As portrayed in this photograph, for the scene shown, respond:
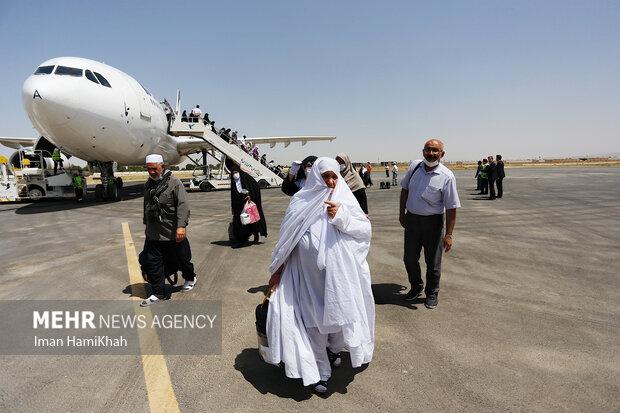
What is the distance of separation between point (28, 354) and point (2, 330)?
0.85 m

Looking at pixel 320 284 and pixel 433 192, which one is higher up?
pixel 433 192

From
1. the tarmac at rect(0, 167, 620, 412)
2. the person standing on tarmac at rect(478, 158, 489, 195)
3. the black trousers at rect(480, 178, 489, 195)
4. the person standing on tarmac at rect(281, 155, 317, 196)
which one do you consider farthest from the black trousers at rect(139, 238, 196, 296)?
the black trousers at rect(480, 178, 489, 195)

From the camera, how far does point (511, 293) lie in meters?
4.68

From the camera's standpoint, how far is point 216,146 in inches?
789

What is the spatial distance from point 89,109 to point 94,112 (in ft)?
0.65

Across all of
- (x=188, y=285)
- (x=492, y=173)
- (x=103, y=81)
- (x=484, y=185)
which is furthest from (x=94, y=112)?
(x=484, y=185)

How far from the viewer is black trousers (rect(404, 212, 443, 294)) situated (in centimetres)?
436

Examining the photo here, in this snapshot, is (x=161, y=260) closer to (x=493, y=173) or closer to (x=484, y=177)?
(x=493, y=173)

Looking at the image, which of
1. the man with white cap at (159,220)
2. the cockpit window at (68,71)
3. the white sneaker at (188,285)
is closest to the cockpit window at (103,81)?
the cockpit window at (68,71)

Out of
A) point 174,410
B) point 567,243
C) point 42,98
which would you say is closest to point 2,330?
point 174,410

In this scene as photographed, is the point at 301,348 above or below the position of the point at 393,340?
above

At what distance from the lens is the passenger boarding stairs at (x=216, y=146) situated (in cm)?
1981

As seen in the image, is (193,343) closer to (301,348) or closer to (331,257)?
(301,348)

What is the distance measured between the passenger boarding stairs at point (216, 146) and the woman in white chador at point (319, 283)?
15884 millimetres
